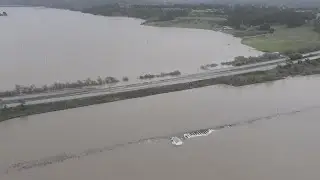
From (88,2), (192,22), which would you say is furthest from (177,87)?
(88,2)

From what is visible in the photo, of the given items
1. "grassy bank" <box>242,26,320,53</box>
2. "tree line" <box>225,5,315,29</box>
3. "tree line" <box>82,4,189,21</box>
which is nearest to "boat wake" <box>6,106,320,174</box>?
"grassy bank" <box>242,26,320,53</box>

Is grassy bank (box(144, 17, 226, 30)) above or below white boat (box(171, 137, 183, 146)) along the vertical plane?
above

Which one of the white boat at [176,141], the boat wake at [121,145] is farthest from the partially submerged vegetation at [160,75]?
the white boat at [176,141]

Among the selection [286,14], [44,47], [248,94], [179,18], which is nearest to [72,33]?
[44,47]

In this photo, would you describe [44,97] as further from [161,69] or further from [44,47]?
[44,47]

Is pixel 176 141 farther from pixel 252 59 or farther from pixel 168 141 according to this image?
pixel 252 59

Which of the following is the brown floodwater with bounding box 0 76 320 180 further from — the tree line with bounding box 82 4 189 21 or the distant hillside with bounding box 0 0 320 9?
the distant hillside with bounding box 0 0 320 9
